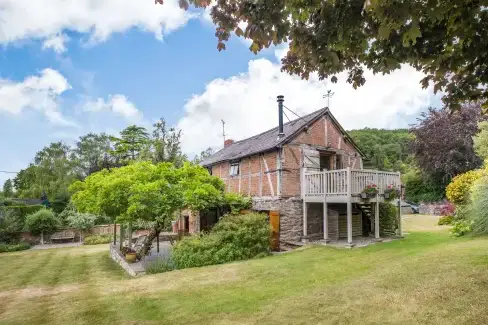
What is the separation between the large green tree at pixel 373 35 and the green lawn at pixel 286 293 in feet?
10.3

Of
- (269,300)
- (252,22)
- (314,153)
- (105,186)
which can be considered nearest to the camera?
(252,22)

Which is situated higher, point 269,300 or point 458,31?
point 458,31

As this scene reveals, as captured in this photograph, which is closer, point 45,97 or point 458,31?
point 458,31

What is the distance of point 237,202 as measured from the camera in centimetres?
1538

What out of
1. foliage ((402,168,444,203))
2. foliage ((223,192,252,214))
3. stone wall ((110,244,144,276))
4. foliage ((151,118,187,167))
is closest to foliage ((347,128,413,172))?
foliage ((402,168,444,203))

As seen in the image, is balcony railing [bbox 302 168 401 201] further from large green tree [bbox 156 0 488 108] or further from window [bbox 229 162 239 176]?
large green tree [bbox 156 0 488 108]

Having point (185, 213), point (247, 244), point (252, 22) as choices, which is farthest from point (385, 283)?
point (185, 213)

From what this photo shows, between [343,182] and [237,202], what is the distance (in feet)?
17.4

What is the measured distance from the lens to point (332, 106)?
15875 mm

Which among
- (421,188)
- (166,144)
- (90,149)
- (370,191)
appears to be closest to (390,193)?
(370,191)

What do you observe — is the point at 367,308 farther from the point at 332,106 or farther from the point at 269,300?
the point at 332,106

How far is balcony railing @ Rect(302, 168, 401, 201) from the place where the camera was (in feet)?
40.2

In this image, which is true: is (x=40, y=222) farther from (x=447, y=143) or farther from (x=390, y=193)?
(x=447, y=143)

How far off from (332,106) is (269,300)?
1208 cm
